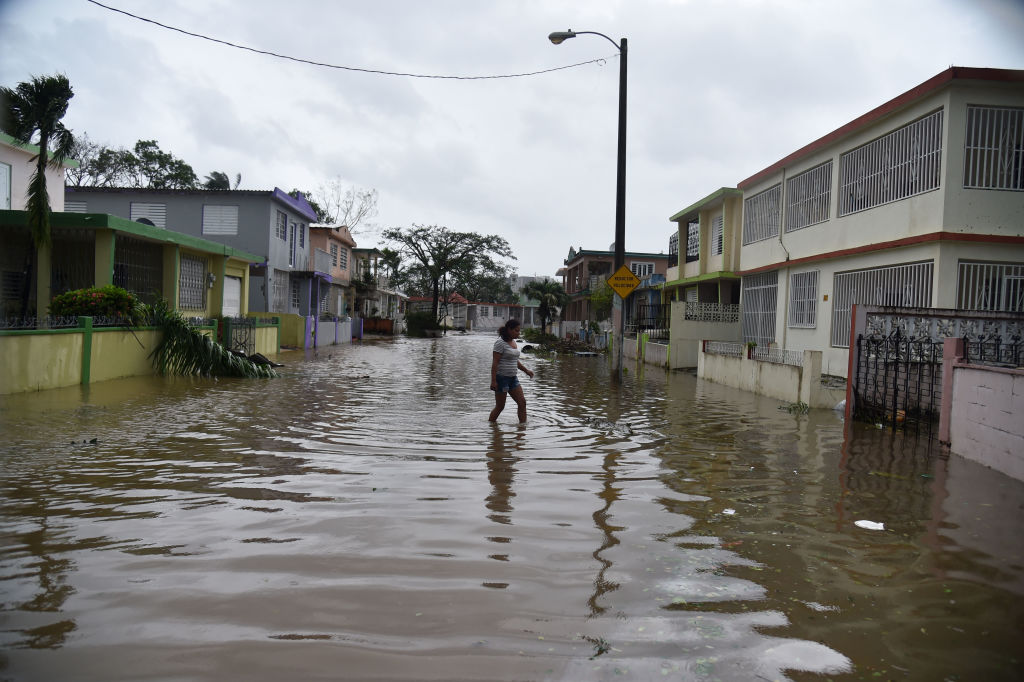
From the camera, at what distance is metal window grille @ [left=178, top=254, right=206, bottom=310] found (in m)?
22.4

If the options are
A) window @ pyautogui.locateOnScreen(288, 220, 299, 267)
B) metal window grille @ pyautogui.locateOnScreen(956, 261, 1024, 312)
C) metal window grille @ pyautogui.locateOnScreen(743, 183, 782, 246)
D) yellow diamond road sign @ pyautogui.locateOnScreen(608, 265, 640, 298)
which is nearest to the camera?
metal window grille @ pyautogui.locateOnScreen(956, 261, 1024, 312)

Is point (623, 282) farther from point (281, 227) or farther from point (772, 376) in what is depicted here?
point (281, 227)

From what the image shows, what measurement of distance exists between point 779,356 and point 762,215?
28.8ft

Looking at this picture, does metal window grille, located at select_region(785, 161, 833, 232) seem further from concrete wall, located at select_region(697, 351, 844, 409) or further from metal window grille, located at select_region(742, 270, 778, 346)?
concrete wall, located at select_region(697, 351, 844, 409)

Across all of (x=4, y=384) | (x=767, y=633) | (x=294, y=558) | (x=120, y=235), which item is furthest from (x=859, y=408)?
(x=120, y=235)

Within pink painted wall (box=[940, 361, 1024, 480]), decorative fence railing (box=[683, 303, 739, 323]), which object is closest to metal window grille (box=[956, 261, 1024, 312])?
pink painted wall (box=[940, 361, 1024, 480])

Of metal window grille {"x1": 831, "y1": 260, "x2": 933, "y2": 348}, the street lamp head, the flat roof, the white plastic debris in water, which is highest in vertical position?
the street lamp head

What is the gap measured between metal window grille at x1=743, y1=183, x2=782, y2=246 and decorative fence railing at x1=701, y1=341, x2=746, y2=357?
13.1 ft

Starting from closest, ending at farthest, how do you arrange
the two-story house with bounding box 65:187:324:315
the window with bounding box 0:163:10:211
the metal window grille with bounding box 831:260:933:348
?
the metal window grille with bounding box 831:260:933:348
the window with bounding box 0:163:10:211
the two-story house with bounding box 65:187:324:315

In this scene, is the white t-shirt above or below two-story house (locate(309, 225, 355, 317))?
below

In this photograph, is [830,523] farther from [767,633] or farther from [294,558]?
[294,558]

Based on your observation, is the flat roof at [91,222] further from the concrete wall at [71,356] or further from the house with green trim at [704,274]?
the house with green trim at [704,274]

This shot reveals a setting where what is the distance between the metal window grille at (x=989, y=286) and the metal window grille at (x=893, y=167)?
6.16 feet

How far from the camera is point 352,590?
420cm
